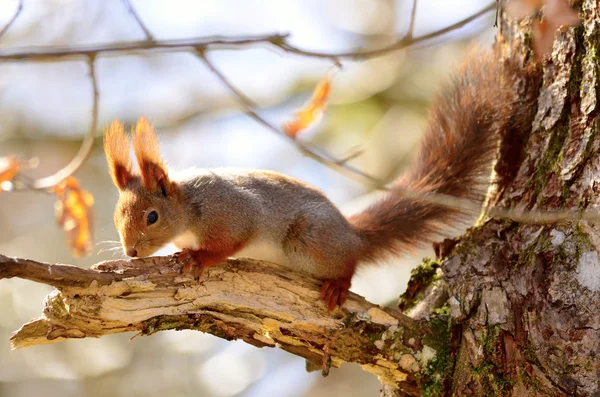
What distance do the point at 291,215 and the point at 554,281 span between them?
1.09 metres

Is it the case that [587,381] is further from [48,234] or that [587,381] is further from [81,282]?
[48,234]

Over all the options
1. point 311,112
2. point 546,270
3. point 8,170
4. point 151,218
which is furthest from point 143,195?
point 546,270

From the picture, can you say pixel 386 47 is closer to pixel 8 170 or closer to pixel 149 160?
pixel 149 160

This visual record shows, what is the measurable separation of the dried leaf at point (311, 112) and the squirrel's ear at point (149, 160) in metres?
0.66

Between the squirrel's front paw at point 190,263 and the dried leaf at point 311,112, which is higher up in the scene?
the dried leaf at point 311,112

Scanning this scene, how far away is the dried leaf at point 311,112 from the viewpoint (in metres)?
1.89

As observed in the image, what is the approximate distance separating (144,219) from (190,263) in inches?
15.9

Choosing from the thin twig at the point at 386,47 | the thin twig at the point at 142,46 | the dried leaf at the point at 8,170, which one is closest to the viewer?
the thin twig at the point at 142,46

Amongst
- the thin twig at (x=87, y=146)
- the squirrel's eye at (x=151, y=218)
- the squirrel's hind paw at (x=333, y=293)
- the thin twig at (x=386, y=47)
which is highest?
the thin twig at (x=87, y=146)

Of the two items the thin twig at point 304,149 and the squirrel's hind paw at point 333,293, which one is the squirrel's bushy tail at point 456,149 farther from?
the thin twig at point 304,149

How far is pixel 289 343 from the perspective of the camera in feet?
7.34

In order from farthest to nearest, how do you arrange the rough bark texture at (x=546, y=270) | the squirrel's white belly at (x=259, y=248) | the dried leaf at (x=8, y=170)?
the squirrel's white belly at (x=259, y=248) → the dried leaf at (x=8, y=170) → the rough bark texture at (x=546, y=270)

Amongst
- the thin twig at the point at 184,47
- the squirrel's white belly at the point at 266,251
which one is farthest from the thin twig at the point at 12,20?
the squirrel's white belly at the point at 266,251

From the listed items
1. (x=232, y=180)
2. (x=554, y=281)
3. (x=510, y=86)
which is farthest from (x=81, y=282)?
(x=510, y=86)
